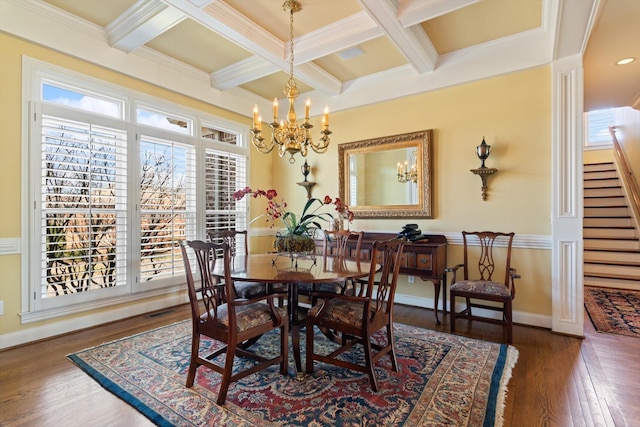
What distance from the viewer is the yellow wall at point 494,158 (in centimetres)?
322

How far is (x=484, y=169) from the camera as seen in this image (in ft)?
11.1

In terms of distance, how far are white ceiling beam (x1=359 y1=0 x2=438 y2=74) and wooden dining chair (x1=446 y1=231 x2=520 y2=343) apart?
77.4 inches

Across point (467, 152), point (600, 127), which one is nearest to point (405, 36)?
point (467, 152)

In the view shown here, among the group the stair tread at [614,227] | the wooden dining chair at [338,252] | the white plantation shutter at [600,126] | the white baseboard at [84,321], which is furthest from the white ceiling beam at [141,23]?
the white plantation shutter at [600,126]

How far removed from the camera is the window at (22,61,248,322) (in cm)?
288

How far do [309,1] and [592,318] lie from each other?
14.4 feet

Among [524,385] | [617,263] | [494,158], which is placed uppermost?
[494,158]

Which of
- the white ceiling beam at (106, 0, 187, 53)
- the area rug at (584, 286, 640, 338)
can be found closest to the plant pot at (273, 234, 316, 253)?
the white ceiling beam at (106, 0, 187, 53)

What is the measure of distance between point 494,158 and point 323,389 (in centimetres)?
295

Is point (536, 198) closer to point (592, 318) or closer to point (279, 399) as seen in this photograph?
point (592, 318)

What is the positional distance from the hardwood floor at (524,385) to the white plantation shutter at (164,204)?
892mm

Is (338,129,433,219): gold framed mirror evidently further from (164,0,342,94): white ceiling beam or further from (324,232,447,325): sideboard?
(164,0,342,94): white ceiling beam

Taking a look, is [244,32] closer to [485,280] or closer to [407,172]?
[407,172]

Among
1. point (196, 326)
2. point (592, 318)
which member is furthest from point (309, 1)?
point (592, 318)
